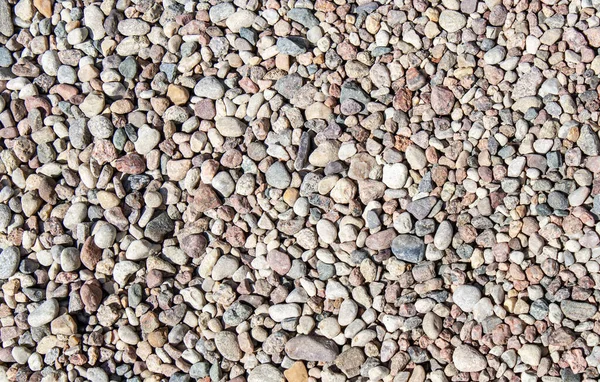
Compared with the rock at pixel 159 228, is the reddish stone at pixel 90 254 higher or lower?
lower

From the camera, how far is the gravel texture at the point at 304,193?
236 cm

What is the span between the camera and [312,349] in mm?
2361

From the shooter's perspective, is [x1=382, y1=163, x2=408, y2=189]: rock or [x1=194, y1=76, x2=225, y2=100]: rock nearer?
[x1=382, y1=163, x2=408, y2=189]: rock

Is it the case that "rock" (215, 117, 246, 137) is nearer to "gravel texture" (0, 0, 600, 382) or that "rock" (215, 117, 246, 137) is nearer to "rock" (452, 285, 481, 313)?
"gravel texture" (0, 0, 600, 382)

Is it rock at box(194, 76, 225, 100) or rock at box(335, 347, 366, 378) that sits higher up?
rock at box(194, 76, 225, 100)

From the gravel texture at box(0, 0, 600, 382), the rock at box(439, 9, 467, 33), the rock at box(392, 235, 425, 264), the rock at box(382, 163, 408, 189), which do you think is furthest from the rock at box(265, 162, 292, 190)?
the rock at box(439, 9, 467, 33)

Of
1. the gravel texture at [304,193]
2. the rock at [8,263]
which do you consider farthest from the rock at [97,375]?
the rock at [8,263]

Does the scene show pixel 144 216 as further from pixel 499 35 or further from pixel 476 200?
pixel 499 35

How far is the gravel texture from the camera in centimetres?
236

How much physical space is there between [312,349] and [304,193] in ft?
1.88

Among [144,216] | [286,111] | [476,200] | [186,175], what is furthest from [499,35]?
[144,216]

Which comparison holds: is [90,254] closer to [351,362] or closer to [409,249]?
[351,362]

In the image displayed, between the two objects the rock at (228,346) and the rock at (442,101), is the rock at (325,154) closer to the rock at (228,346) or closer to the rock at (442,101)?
the rock at (442,101)

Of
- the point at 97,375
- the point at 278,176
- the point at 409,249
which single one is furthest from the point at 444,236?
the point at 97,375
